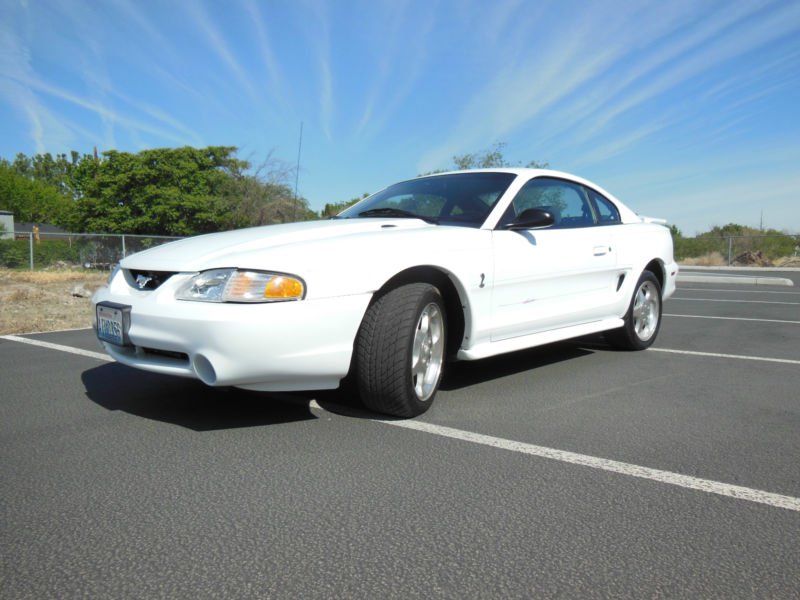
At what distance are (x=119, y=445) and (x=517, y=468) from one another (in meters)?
1.80

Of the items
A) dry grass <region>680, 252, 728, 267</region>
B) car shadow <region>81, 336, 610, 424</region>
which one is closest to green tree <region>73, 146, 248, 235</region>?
dry grass <region>680, 252, 728, 267</region>

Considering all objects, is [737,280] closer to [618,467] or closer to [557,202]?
[557,202]

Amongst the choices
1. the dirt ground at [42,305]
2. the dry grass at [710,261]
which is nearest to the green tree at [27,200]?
the dirt ground at [42,305]

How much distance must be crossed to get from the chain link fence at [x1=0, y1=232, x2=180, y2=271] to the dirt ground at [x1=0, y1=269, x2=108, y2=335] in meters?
1.58

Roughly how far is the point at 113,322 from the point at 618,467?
8.34ft

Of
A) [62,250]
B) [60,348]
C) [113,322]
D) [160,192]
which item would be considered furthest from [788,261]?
[160,192]

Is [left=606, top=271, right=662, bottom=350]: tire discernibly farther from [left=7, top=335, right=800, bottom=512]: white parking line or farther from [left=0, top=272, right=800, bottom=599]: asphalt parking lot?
[left=7, top=335, right=800, bottom=512]: white parking line

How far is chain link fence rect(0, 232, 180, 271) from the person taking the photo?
693 inches

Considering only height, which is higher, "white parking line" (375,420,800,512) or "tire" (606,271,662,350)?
"tire" (606,271,662,350)

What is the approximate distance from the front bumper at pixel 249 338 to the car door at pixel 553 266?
1.19 meters

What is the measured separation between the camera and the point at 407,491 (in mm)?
2395

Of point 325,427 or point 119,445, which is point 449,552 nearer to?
point 325,427

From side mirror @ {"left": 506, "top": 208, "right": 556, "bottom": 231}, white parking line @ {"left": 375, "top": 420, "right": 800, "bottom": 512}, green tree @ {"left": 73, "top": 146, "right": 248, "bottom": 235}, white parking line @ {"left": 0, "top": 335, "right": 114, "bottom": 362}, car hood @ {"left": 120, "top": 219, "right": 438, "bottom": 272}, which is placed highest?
Answer: green tree @ {"left": 73, "top": 146, "right": 248, "bottom": 235}

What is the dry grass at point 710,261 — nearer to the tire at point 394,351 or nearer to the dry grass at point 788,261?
the dry grass at point 788,261
